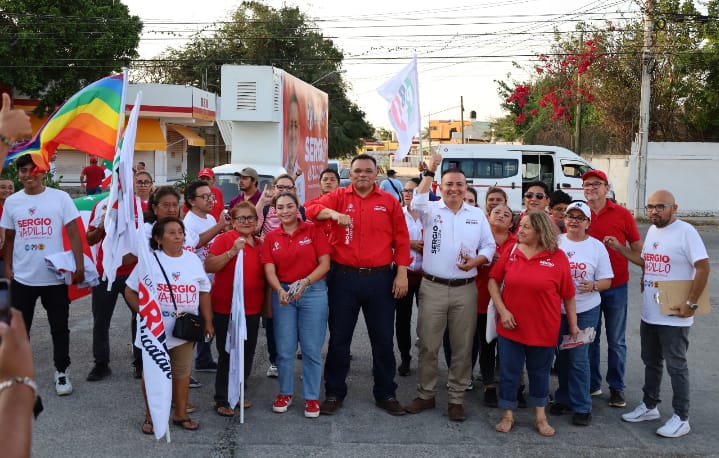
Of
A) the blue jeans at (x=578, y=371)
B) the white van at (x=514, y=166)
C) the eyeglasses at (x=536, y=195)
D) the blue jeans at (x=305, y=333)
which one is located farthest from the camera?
the white van at (x=514, y=166)

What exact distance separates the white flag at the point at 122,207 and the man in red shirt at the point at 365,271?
55.4 inches

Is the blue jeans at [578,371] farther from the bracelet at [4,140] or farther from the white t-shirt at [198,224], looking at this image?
the bracelet at [4,140]

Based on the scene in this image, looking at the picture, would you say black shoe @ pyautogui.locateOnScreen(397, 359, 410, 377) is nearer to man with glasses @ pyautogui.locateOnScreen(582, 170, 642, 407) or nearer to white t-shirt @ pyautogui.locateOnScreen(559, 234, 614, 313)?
man with glasses @ pyautogui.locateOnScreen(582, 170, 642, 407)

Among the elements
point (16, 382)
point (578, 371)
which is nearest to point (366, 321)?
point (578, 371)

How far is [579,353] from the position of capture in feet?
18.8

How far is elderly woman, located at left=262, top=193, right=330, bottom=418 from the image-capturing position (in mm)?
5738

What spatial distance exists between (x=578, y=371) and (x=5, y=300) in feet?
16.3

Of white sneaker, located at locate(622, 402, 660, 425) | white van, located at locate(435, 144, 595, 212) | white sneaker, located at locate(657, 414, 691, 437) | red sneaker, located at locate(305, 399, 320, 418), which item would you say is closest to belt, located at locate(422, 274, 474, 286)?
red sneaker, located at locate(305, 399, 320, 418)

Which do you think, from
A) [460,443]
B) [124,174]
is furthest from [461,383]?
[124,174]

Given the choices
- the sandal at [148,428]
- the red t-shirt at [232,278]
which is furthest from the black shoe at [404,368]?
the sandal at [148,428]

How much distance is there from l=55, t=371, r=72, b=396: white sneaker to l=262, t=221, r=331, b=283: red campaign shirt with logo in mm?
2009

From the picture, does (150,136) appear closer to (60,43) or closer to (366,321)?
(60,43)

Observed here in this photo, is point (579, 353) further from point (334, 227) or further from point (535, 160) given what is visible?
point (535, 160)

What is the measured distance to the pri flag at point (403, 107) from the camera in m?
6.43
